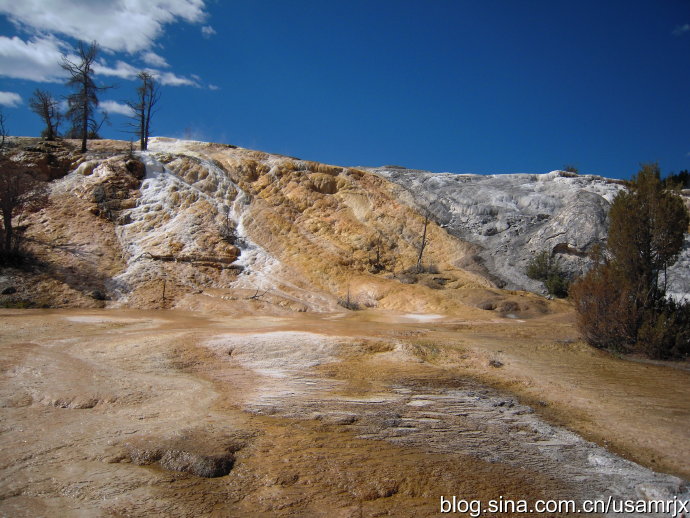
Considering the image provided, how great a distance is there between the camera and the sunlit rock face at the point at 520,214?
85.7 ft

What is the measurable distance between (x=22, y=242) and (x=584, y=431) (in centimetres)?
2405

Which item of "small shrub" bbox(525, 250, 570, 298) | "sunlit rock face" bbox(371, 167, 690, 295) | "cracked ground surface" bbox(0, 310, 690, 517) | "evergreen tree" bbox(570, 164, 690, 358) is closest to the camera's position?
"cracked ground surface" bbox(0, 310, 690, 517)

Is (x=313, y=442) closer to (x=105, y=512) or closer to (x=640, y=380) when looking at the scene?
(x=105, y=512)

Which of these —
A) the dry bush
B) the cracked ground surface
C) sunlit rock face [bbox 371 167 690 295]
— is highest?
sunlit rock face [bbox 371 167 690 295]

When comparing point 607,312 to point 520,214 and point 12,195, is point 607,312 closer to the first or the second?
point 520,214

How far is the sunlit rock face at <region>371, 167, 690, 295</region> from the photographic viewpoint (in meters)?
26.1

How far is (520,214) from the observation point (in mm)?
29922

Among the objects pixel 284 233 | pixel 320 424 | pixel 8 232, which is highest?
pixel 284 233

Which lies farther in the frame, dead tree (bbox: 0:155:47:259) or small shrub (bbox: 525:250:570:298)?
small shrub (bbox: 525:250:570:298)

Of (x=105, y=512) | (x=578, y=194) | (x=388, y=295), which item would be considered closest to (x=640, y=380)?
(x=105, y=512)

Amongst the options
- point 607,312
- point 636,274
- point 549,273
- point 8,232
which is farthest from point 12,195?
point 549,273

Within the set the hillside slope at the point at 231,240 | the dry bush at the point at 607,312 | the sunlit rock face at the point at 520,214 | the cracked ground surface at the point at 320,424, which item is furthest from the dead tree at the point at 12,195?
the dry bush at the point at 607,312

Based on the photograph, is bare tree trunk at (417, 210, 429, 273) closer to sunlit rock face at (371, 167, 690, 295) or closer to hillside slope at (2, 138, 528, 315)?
hillside slope at (2, 138, 528, 315)

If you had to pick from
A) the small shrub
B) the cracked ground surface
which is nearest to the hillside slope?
the small shrub
